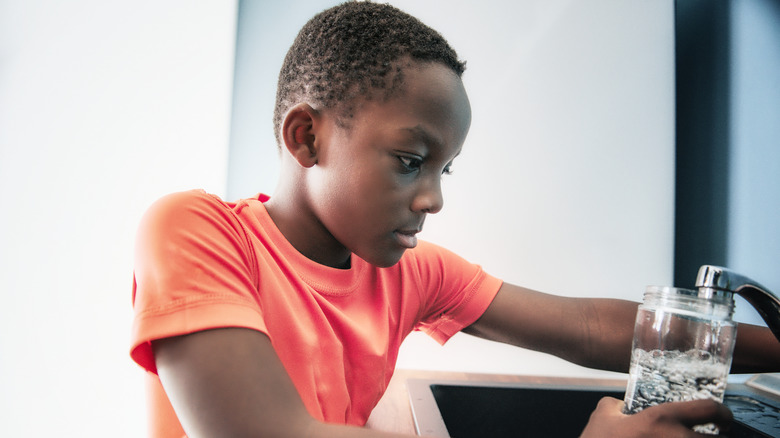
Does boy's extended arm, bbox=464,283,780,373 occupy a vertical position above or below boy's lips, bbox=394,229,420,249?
below

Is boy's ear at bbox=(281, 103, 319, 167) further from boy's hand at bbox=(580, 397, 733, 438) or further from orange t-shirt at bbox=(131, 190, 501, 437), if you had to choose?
boy's hand at bbox=(580, 397, 733, 438)

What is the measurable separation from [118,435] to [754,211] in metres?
1.37

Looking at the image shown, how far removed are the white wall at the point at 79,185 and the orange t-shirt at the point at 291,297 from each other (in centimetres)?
15

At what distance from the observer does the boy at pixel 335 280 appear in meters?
0.41

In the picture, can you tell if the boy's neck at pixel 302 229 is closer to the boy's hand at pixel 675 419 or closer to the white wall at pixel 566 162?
the boy's hand at pixel 675 419

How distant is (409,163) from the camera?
0.58m

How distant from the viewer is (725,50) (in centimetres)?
110

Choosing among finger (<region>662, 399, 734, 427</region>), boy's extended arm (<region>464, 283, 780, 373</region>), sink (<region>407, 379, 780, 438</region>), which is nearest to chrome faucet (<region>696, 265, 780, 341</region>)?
finger (<region>662, 399, 734, 427</region>)

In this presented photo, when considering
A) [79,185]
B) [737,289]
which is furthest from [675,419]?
→ [79,185]

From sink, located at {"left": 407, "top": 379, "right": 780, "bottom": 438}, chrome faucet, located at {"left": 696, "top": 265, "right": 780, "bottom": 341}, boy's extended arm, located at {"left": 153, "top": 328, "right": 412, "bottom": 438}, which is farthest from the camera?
sink, located at {"left": 407, "top": 379, "right": 780, "bottom": 438}

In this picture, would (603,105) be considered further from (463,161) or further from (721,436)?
(721,436)

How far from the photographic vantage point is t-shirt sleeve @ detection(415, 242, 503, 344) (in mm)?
796

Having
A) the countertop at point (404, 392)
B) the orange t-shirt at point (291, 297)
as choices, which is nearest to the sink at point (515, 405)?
the countertop at point (404, 392)

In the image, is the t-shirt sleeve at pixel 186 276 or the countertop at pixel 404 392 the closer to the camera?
the t-shirt sleeve at pixel 186 276
